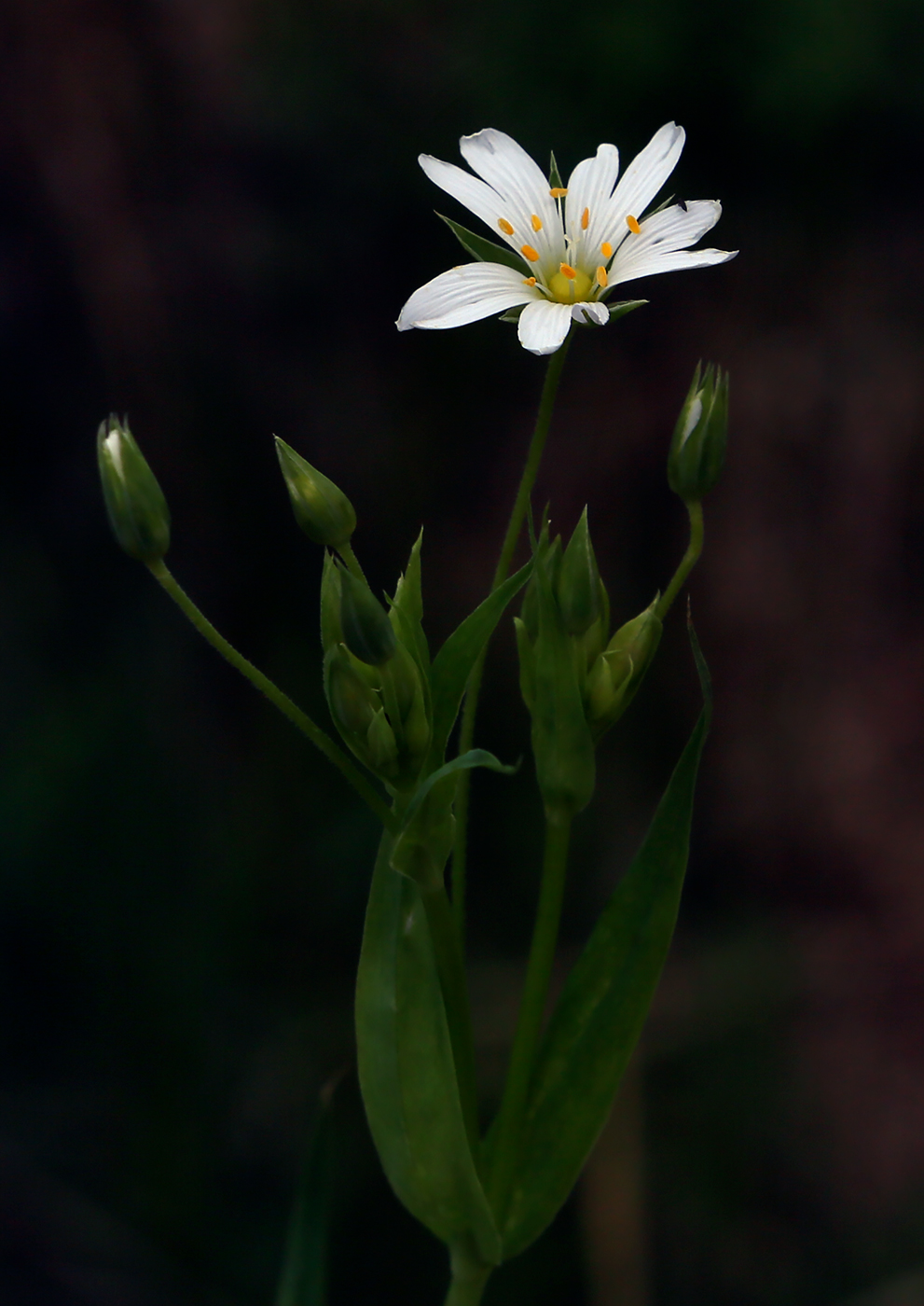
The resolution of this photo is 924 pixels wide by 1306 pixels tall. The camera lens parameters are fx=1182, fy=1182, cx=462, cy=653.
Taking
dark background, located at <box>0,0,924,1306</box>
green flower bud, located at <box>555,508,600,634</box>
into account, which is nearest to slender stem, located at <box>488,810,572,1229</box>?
green flower bud, located at <box>555,508,600,634</box>

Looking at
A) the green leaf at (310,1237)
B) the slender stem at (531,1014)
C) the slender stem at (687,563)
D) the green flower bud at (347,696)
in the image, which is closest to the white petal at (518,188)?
the slender stem at (687,563)

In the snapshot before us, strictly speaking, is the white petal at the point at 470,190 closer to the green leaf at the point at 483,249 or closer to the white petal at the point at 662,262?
the green leaf at the point at 483,249

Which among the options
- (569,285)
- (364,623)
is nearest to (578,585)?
(364,623)

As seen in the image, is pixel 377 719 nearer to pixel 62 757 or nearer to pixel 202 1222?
pixel 62 757

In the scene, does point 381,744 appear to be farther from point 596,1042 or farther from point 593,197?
Answer: point 593,197

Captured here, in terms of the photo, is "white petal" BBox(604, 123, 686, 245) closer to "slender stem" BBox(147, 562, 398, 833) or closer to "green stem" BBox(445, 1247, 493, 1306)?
"slender stem" BBox(147, 562, 398, 833)

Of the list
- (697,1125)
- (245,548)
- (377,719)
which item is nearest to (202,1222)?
(697,1125)
